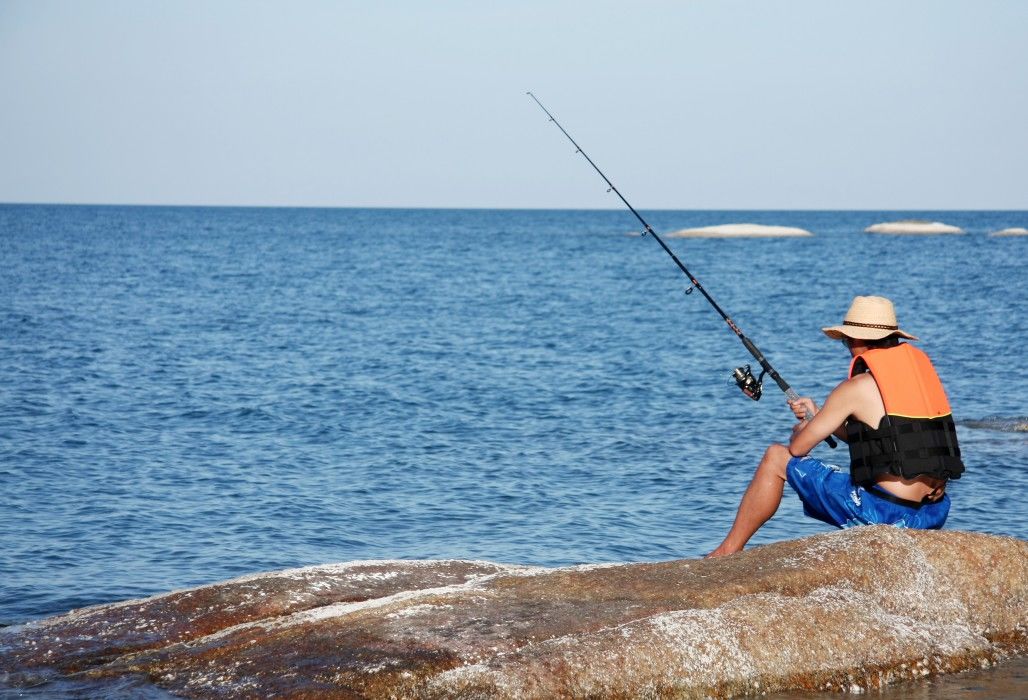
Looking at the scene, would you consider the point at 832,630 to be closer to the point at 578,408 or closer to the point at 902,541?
the point at 902,541

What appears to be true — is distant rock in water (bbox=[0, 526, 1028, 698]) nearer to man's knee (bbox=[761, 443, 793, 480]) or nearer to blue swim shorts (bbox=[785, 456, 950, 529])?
blue swim shorts (bbox=[785, 456, 950, 529])

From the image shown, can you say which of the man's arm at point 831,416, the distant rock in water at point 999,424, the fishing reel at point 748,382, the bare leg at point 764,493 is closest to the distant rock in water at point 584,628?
the bare leg at point 764,493

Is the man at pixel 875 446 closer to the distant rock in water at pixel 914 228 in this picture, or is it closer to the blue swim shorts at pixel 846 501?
the blue swim shorts at pixel 846 501

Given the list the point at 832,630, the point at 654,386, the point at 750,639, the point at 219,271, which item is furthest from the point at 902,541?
the point at 219,271

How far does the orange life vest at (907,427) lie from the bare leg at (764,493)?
457 mm

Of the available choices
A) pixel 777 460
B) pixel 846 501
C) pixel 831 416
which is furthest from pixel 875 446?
pixel 777 460

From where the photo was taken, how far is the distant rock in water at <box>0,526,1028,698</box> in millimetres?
5664

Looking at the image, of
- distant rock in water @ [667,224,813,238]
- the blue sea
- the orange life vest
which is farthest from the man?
distant rock in water @ [667,224,813,238]

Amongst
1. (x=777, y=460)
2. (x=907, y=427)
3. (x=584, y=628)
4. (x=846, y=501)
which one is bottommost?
(x=584, y=628)

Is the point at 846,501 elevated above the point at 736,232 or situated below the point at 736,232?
above

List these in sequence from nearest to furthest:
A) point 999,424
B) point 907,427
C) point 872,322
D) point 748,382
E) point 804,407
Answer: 1. point 907,427
2. point 872,322
3. point 804,407
4. point 748,382
5. point 999,424

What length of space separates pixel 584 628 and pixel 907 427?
7.26 ft

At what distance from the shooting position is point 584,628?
596 cm

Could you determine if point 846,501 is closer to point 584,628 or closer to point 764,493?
point 764,493
